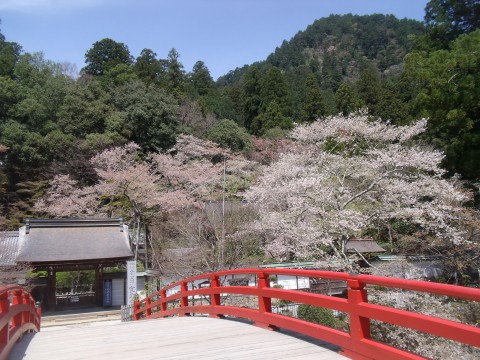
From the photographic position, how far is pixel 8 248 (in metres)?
17.8

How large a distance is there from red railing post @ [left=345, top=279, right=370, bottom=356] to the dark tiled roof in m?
16.9

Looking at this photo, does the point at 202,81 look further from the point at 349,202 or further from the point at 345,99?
the point at 349,202

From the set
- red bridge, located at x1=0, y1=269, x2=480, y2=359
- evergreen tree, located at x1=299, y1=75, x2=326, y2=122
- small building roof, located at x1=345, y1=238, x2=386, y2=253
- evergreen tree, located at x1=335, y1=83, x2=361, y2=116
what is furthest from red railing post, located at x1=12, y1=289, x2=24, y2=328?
evergreen tree, located at x1=335, y1=83, x2=361, y2=116

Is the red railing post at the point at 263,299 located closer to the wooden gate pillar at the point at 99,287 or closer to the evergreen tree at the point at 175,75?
the wooden gate pillar at the point at 99,287

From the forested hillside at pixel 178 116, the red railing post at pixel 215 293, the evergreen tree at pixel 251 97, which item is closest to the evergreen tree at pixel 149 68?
the forested hillside at pixel 178 116

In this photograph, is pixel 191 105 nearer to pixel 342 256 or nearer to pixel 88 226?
pixel 88 226

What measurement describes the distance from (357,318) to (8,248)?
1814cm

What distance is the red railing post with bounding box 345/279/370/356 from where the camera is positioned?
11.0 feet

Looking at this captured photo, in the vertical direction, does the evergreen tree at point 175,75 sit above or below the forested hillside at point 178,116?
above

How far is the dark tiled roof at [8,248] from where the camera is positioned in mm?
17156

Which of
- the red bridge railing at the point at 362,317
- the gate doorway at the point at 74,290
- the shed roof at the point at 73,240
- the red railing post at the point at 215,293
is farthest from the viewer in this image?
the gate doorway at the point at 74,290

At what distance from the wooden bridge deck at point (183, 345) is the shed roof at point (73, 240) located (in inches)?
499

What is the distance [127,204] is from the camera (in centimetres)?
2428

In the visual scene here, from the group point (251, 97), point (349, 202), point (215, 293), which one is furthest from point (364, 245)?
point (251, 97)
